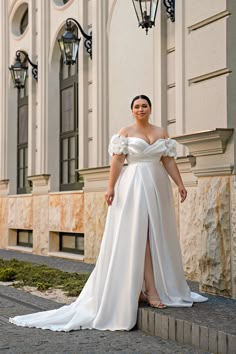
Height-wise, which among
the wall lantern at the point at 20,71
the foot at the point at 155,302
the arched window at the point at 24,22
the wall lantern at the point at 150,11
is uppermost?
the arched window at the point at 24,22

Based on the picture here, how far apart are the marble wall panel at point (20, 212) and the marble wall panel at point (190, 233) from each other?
22.6 ft

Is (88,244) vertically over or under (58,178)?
under

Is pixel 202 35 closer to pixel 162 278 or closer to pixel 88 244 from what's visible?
pixel 162 278

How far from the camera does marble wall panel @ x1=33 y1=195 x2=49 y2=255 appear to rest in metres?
15.0

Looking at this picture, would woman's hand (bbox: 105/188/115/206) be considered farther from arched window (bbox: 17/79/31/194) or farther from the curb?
arched window (bbox: 17/79/31/194)

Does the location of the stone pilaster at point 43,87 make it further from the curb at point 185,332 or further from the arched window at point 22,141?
the curb at point 185,332

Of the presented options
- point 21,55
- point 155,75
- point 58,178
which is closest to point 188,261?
point 155,75

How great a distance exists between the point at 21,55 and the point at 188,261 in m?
9.45

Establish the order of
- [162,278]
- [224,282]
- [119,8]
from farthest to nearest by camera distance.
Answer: [119,8]
[224,282]
[162,278]

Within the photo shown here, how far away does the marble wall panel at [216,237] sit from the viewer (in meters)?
7.43

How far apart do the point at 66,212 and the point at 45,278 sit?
3.89 m

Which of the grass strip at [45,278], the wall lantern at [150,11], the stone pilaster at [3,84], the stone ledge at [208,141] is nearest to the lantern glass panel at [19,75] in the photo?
the stone pilaster at [3,84]

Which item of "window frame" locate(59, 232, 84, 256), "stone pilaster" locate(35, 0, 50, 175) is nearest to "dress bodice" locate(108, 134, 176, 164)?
"window frame" locate(59, 232, 84, 256)

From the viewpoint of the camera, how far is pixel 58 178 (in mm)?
15094
